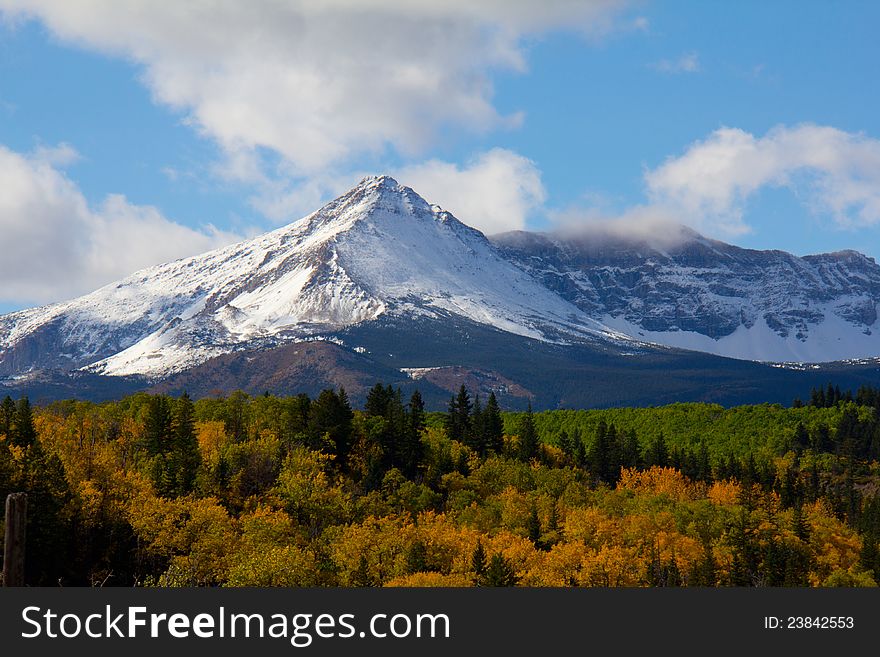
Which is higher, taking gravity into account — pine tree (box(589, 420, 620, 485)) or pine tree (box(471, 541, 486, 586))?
pine tree (box(589, 420, 620, 485))

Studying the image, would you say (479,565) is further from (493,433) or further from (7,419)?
(493,433)

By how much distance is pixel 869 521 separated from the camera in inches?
6137

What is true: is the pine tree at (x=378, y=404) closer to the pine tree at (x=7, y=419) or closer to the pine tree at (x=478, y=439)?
the pine tree at (x=478, y=439)

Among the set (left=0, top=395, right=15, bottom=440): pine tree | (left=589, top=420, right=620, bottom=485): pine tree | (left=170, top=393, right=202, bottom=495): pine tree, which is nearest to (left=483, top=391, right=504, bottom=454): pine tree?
(left=589, top=420, right=620, bottom=485): pine tree

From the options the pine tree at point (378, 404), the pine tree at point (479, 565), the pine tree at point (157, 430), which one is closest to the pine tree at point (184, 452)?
the pine tree at point (157, 430)

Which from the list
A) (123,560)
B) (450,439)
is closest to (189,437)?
(123,560)

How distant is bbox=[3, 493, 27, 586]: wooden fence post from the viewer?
28719 millimetres

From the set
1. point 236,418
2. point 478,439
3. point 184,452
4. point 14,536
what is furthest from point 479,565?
point 478,439

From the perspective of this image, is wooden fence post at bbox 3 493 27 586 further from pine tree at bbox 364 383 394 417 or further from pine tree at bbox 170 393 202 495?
pine tree at bbox 364 383 394 417

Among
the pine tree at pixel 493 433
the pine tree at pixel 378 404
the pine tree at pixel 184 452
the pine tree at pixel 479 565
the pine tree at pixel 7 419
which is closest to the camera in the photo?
the pine tree at pixel 479 565

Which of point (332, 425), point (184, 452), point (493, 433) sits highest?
point (332, 425)

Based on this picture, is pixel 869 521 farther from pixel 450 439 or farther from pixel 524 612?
pixel 524 612

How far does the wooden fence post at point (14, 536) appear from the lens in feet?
94.2

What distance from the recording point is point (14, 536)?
29.0 m
